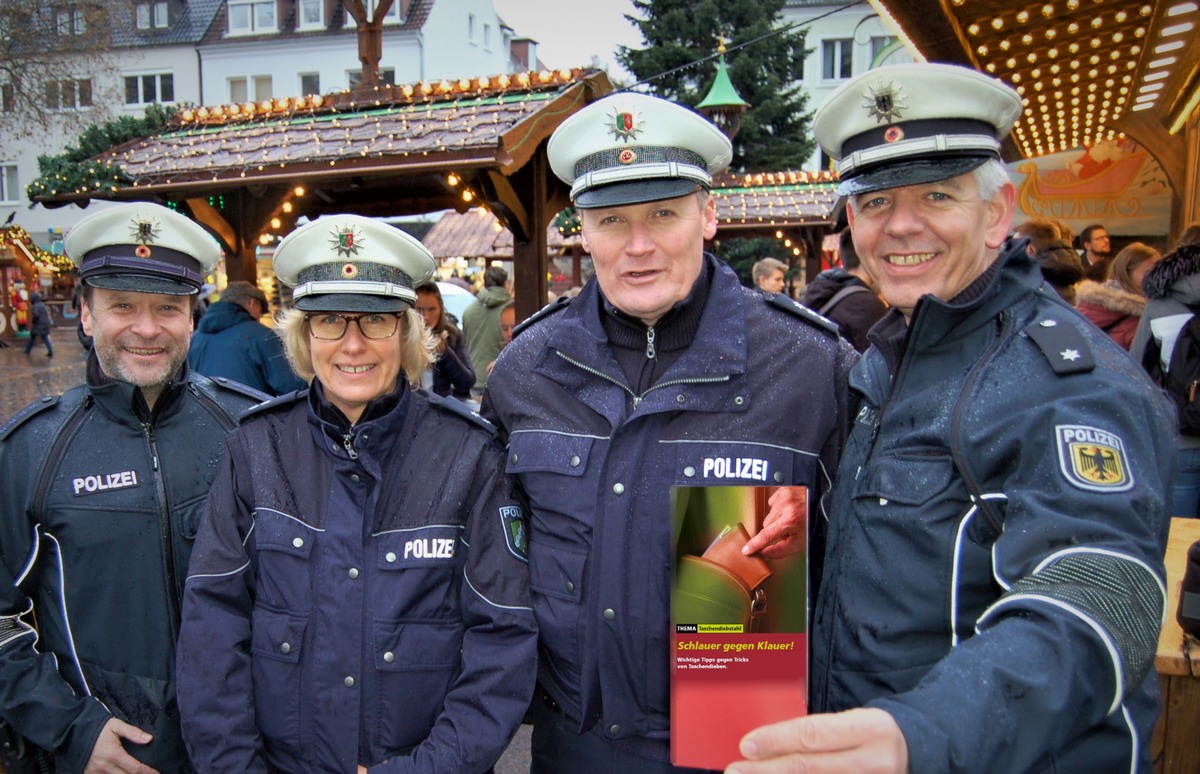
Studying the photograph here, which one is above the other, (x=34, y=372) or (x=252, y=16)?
(x=252, y=16)

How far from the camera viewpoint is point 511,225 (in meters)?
6.13

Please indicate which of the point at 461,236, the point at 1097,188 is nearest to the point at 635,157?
the point at 1097,188

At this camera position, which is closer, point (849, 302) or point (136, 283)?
point (136, 283)

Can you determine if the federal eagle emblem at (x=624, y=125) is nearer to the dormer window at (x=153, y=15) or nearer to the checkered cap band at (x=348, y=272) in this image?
Answer: the checkered cap band at (x=348, y=272)

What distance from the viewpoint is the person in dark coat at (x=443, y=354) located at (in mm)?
6414

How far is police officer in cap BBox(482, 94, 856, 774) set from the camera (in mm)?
2039

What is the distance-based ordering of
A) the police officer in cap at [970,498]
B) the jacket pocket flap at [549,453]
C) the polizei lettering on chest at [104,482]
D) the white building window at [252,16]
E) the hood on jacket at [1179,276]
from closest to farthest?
the police officer in cap at [970,498]
the jacket pocket flap at [549,453]
the polizei lettering on chest at [104,482]
the hood on jacket at [1179,276]
the white building window at [252,16]

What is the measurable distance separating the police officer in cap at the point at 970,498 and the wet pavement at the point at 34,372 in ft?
36.4

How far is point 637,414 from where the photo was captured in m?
2.07

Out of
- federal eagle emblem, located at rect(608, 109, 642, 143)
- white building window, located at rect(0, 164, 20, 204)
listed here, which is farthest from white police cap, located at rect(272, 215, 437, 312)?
white building window, located at rect(0, 164, 20, 204)

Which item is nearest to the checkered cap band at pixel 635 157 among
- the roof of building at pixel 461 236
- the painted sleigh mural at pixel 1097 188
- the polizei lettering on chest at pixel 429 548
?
the polizei lettering on chest at pixel 429 548

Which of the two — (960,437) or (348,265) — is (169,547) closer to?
(348,265)

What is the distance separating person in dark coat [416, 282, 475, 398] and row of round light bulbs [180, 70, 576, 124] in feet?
4.56

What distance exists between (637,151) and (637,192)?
0.12 metres
